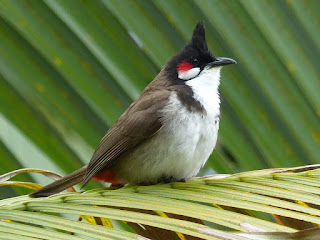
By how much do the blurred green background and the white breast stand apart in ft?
0.47

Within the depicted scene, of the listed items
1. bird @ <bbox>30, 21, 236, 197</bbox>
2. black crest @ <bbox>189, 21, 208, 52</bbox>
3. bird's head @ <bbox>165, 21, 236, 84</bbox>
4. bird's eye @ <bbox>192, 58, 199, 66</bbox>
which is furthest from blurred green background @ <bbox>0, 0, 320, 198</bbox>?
bird's eye @ <bbox>192, 58, 199, 66</bbox>

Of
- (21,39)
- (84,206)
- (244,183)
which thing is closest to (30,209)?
(84,206)

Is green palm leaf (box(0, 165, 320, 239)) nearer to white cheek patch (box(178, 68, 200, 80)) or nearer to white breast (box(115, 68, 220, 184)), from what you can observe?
white breast (box(115, 68, 220, 184))

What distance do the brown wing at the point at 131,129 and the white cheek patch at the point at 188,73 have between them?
24 centimetres

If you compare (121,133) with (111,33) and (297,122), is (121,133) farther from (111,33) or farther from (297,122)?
(297,122)

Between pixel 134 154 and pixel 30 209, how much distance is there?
1162 mm

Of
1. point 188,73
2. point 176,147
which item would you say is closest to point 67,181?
point 176,147

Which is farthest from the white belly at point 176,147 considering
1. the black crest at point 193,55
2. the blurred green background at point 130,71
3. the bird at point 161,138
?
the black crest at point 193,55

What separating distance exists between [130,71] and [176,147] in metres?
0.39

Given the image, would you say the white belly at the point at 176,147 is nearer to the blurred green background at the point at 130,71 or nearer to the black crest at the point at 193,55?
the blurred green background at the point at 130,71

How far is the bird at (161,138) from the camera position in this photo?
8.36ft

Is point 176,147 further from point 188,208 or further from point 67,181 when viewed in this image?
Answer: point 188,208

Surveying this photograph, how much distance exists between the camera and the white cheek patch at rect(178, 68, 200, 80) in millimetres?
2906

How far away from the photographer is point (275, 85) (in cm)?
239
